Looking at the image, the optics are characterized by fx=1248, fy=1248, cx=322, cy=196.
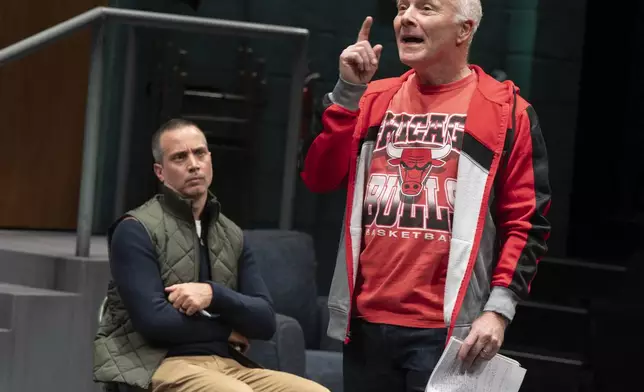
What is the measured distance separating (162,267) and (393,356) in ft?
3.55

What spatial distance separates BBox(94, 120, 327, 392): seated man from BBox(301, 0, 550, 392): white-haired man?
2.83ft

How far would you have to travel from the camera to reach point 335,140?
7.70 feet

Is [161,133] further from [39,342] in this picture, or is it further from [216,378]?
[39,342]

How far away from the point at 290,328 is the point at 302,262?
515 mm

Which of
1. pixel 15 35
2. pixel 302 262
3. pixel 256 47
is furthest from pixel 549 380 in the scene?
pixel 15 35

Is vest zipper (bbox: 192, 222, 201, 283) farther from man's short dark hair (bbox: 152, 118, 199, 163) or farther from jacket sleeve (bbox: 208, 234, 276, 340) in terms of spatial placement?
man's short dark hair (bbox: 152, 118, 199, 163)

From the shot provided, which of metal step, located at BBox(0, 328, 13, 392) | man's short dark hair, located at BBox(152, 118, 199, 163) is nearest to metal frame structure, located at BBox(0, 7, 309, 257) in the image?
metal step, located at BBox(0, 328, 13, 392)

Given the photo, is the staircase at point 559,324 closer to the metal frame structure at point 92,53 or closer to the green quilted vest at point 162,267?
the metal frame structure at point 92,53

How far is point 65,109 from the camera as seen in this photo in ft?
17.3

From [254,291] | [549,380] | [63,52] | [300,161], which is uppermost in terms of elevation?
[63,52]

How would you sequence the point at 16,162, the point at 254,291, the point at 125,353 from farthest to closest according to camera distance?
the point at 16,162, the point at 254,291, the point at 125,353

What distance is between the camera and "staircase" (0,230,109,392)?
13.0 ft

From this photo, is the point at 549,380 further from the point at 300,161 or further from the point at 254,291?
the point at 254,291

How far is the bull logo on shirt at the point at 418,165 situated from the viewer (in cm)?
227
